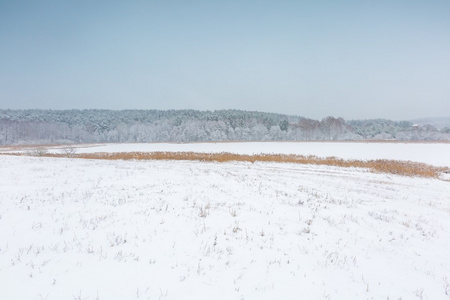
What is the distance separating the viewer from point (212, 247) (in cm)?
688

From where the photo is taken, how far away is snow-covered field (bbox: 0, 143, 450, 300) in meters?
5.24

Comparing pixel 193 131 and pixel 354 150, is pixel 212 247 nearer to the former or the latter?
pixel 354 150

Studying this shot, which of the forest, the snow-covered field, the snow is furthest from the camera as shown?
the forest

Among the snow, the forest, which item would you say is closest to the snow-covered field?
the snow

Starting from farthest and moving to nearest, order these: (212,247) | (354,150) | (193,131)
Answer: (193,131), (354,150), (212,247)

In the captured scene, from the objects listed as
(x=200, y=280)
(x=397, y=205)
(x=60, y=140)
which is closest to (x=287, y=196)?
(x=397, y=205)

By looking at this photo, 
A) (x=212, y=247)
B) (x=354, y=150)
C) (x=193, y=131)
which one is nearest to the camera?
(x=212, y=247)

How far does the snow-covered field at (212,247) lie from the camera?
17.2 ft

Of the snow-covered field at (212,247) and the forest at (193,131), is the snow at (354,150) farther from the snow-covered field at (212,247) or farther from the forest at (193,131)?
the forest at (193,131)

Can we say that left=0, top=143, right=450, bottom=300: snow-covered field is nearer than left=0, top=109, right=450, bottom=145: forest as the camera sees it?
Yes

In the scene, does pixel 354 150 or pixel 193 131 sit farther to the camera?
pixel 193 131

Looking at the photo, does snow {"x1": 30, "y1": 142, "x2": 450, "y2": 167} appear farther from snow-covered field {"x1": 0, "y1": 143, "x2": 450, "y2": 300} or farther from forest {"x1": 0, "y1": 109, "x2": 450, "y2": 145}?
forest {"x1": 0, "y1": 109, "x2": 450, "y2": 145}

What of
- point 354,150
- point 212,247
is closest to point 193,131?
point 354,150

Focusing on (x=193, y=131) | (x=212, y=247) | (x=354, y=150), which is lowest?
(x=212, y=247)
